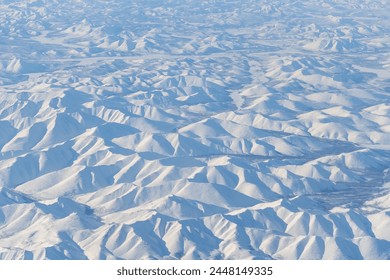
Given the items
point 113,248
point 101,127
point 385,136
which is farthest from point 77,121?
point 113,248

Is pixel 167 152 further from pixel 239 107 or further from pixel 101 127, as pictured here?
pixel 239 107

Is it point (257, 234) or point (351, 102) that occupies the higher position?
point (257, 234)

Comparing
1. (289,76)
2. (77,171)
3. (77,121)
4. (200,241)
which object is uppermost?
(200,241)

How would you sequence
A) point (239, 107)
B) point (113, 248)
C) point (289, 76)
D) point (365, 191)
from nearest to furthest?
point (113, 248) < point (365, 191) < point (239, 107) < point (289, 76)

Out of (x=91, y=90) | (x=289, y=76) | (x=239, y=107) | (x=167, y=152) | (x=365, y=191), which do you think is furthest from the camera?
(x=289, y=76)

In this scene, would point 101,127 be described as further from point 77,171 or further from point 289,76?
point 289,76

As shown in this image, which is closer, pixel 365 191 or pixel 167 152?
pixel 365 191
